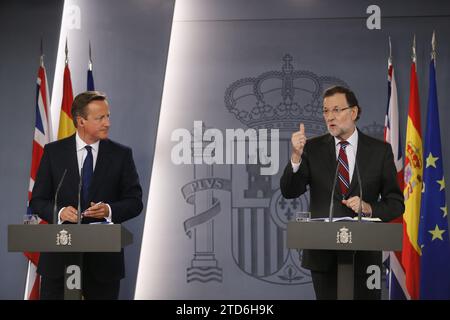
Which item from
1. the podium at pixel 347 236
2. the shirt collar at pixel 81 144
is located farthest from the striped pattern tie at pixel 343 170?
the shirt collar at pixel 81 144

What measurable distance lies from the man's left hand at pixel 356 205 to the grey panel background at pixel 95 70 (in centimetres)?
265

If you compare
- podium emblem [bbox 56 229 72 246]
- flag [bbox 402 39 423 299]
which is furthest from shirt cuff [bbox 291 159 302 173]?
flag [bbox 402 39 423 299]

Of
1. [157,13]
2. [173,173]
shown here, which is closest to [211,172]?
[173,173]

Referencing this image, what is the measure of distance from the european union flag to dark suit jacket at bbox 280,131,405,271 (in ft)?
5.90

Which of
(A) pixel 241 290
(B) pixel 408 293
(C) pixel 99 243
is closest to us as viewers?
(C) pixel 99 243

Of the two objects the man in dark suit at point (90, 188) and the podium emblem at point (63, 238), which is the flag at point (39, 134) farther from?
the podium emblem at point (63, 238)

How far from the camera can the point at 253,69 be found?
6508 mm

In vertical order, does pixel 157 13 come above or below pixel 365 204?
above

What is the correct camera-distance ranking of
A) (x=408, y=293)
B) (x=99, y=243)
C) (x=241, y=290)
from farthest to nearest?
(x=241, y=290), (x=408, y=293), (x=99, y=243)

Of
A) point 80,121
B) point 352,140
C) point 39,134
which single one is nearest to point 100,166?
point 80,121

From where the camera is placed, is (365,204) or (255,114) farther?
(255,114)

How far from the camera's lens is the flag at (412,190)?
591 cm

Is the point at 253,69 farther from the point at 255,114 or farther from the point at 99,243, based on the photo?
the point at 99,243

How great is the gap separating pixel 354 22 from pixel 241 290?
2.42 meters
